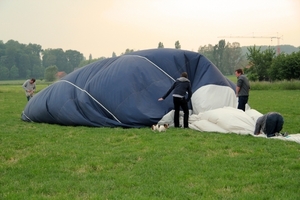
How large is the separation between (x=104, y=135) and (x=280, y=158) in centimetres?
411

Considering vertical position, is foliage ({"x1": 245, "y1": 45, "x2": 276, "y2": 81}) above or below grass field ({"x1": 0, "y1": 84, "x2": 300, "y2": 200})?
above

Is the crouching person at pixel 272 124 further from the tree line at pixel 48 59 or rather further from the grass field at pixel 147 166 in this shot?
the tree line at pixel 48 59

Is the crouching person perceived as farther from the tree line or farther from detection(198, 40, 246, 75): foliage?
detection(198, 40, 246, 75): foliage

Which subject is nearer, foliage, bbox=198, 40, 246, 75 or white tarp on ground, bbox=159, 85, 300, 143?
white tarp on ground, bbox=159, 85, 300, 143

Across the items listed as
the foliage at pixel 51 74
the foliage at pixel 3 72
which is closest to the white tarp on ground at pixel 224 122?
the foliage at pixel 51 74

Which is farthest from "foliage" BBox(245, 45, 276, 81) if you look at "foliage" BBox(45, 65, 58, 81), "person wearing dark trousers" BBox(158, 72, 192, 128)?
"foliage" BBox(45, 65, 58, 81)

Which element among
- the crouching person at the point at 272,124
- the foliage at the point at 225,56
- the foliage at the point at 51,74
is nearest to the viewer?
the crouching person at the point at 272,124

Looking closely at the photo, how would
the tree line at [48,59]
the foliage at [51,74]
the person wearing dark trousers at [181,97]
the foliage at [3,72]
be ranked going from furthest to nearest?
the tree line at [48,59] < the foliage at [3,72] < the foliage at [51,74] < the person wearing dark trousers at [181,97]

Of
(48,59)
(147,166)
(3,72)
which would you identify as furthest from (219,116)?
(48,59)

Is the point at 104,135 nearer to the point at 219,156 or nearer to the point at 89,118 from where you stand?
the point at 89,118

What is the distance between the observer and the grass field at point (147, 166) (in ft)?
15.8

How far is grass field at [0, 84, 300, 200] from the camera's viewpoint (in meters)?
4.80

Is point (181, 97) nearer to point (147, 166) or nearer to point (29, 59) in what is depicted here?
point (147, 166)

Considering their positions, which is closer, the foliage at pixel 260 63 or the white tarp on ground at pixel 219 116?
the white tarp on ground at pixel 219 116
